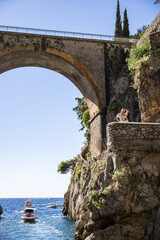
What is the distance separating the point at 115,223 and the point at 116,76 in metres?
15.3

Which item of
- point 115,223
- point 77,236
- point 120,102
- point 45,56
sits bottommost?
point 77,236

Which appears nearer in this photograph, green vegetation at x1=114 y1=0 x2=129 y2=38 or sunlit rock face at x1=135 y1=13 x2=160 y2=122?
sunlit rock face at x1=135 y1=13 x2=160 y2=122

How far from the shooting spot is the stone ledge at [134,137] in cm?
1118

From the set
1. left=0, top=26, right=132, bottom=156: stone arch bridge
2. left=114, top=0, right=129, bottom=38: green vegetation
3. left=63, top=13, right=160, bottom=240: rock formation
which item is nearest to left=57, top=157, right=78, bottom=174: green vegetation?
left=0, top=26, right=132, bottom=156: stone arch bridge

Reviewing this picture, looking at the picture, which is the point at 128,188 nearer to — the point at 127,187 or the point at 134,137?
the point at 127,187

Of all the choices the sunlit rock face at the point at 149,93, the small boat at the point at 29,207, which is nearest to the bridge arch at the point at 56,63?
the sunlit rock face at the point at 149,93

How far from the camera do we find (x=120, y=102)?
21938 mm

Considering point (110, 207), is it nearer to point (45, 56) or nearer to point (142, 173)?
point (142, 173)

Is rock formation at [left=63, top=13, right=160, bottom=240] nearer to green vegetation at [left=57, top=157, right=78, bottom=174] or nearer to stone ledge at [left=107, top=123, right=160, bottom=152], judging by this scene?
stone ledge at [left=107, top=123, right=160, bottom=152]

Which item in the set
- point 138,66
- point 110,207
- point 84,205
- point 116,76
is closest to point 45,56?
point 116,76

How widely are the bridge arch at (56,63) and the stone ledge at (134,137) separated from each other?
494 inches

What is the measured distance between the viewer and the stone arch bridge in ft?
75.2

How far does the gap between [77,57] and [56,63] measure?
202 centimetres

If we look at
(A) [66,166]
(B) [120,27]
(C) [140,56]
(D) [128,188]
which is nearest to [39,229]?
(A) [66,166]
